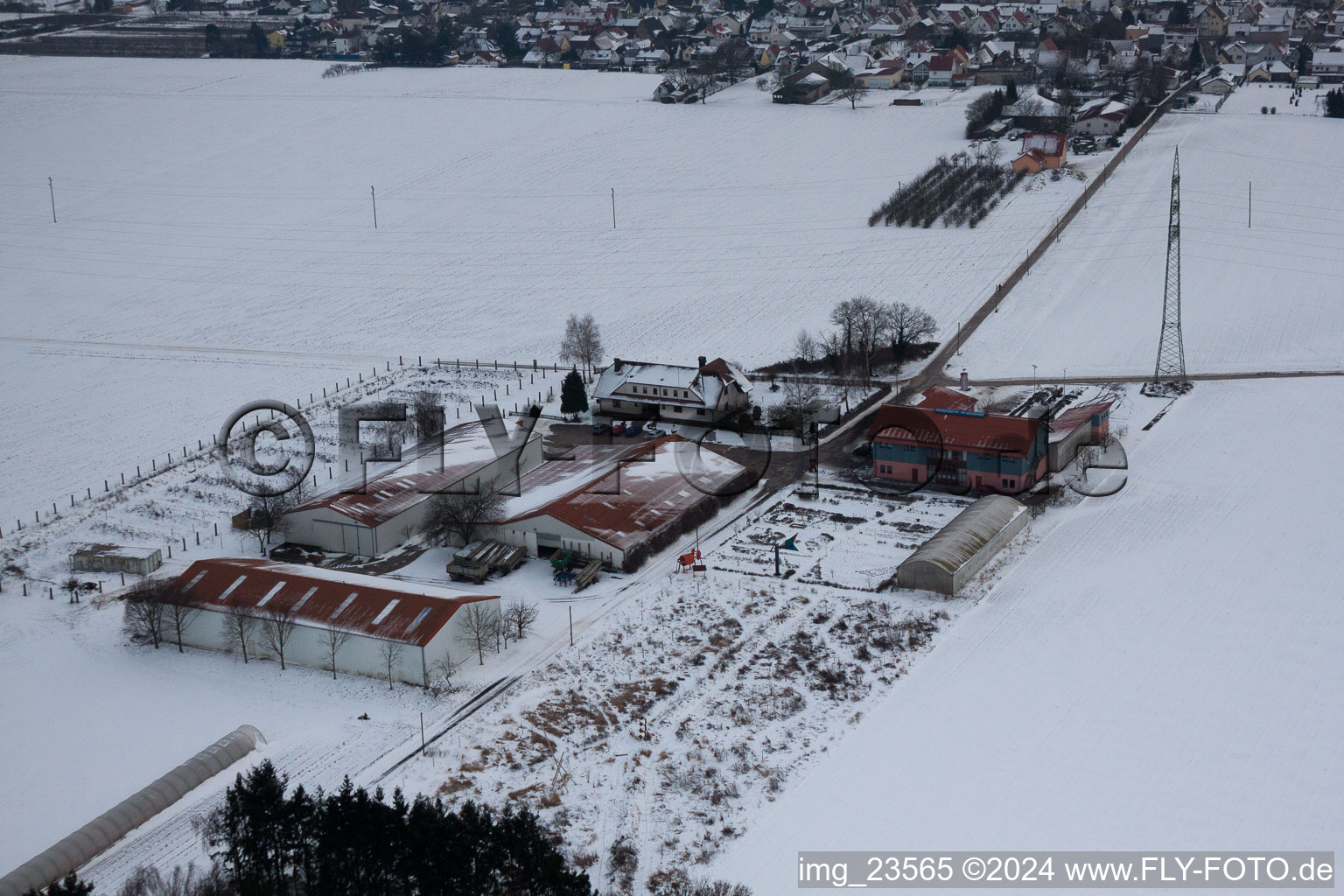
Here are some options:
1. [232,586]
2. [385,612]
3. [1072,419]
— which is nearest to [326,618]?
[385,612]

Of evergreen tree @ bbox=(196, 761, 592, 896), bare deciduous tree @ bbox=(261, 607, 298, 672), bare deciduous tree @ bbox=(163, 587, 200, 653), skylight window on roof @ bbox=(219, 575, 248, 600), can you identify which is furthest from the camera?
skylight window on roof @ bbox=(219, 575, 248, 600)

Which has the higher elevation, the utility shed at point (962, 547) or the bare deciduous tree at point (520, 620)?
the utility shed at point (962, 547)

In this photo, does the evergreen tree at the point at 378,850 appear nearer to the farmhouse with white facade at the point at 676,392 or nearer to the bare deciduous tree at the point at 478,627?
the bare deciduous tree at the point at 478,627

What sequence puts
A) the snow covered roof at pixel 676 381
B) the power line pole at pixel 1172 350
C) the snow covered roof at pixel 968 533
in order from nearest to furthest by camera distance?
the snow covered roof at pixel 968 533 → the snow covered roof at pixel 676 381 → the power line pole at pixel 1172 350

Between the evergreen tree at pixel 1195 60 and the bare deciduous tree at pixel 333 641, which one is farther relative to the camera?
the evergreen tree at pixel 1195 60

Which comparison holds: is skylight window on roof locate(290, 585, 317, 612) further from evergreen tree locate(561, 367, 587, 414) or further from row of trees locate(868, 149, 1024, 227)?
row of trees locate(868, 149, 1024, 227)

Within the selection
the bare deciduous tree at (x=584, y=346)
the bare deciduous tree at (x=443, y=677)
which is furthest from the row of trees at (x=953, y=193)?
the bare deciduous tree at (x=443, y=677)

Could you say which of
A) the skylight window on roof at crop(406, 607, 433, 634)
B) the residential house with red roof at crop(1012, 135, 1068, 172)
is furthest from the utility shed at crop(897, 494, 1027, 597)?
the residential house with red roof at crop(1012, 135, 1068, 172)
